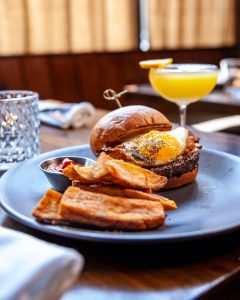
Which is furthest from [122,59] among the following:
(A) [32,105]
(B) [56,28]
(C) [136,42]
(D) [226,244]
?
(D) [226,244]

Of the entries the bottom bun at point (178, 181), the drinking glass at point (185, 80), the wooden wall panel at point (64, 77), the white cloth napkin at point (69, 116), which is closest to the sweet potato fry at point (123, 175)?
the bottom bun at point (178, 181)

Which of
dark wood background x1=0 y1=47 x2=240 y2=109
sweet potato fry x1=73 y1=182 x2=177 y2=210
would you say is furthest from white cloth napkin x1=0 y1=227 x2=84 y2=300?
dark wood background x1=0 y1=47 x2=240 y2=109

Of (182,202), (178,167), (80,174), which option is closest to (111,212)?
(80,174)

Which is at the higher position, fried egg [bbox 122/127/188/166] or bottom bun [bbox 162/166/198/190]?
fried egg [bbox 122/127/188/166]

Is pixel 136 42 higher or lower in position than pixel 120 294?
higher

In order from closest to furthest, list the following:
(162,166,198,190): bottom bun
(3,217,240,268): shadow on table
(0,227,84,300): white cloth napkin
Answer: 1. (0,227,84,300): white cloth napkin
2. (3,217,240,268): shadow on table
3. (162,166,198,190): bottom bun

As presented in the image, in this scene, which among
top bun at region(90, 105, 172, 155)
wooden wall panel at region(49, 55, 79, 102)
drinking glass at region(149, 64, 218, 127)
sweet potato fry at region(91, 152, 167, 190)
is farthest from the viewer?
wooden wall panel at region(49, 55, 79, 102)

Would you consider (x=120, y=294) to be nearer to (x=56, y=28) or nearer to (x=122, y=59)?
(x=56, y=28)

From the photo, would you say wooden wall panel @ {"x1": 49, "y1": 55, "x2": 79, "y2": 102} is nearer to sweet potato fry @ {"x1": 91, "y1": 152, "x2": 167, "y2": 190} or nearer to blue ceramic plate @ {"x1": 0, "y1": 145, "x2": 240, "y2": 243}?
blue ceramic plate @ {"x1": 0, "y1": 145, "x2": 240, "y2": 243}
